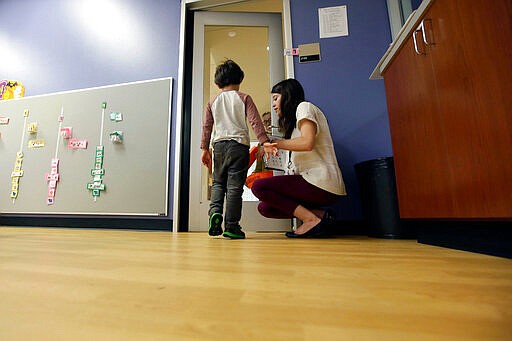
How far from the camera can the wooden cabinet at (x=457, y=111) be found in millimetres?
597

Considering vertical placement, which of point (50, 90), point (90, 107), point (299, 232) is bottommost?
point (299, 232)

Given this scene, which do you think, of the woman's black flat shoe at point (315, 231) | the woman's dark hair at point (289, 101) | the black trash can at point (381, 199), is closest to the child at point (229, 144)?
the woman's dark hair at point (289, 101)

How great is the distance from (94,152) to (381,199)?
85.0 inches

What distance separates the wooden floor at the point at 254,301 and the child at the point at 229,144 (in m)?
0.73

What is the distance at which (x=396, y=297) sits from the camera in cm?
34

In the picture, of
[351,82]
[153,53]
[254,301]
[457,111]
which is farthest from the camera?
[153,53]

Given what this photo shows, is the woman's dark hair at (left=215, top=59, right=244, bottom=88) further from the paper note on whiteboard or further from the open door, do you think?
the paper note on whiteboard

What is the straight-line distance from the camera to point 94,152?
7.13 ft

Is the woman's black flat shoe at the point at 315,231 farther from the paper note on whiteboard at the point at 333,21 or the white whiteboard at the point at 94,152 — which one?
the paper note on whiteboard at the point at 333,21

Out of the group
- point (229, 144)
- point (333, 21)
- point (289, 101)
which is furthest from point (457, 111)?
point (333, 21)

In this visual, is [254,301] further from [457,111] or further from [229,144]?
[229,144]

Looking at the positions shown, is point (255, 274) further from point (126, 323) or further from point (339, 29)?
point (339, 29)

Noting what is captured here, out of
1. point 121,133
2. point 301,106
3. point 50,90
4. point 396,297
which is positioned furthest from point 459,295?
point 50,90

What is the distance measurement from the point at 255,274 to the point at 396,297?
22 cm
